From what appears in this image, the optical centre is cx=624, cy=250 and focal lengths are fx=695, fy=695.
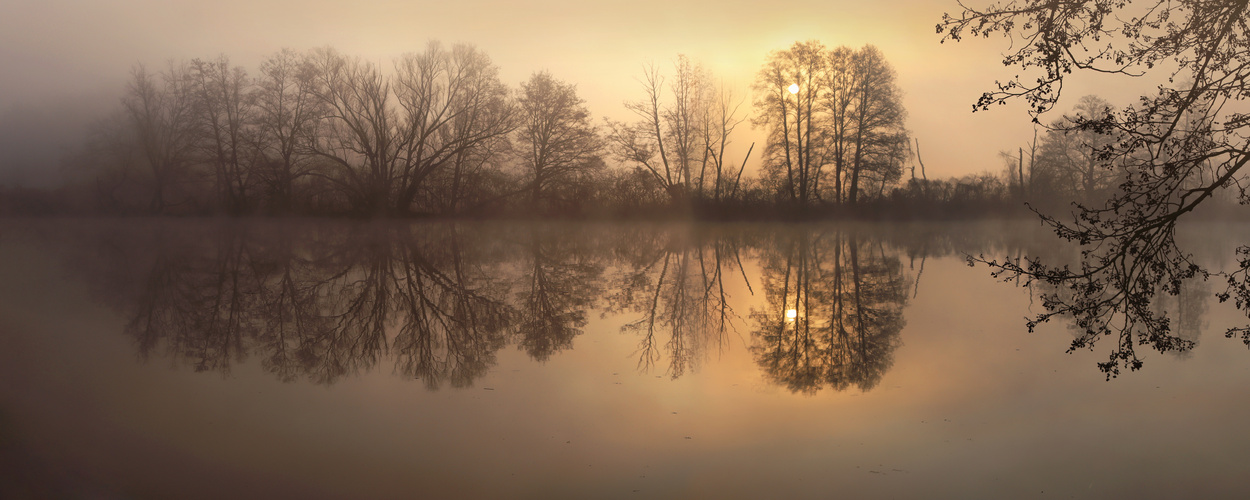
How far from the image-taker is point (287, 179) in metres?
33.0

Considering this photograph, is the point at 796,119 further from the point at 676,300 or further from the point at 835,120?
the point at 676,300

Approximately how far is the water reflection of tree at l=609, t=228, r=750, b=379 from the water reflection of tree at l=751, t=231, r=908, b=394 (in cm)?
47

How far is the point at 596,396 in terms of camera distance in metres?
4.24

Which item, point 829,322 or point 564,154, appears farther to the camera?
point 564,154

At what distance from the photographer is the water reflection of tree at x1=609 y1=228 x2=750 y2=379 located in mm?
5562

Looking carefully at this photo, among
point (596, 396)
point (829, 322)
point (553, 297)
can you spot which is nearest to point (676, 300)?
point (553, 297)

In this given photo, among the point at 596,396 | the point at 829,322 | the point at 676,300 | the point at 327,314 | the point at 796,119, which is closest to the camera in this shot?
the point at 596,396

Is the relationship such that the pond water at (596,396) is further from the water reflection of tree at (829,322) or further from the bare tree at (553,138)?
the bare tree at (553,138)

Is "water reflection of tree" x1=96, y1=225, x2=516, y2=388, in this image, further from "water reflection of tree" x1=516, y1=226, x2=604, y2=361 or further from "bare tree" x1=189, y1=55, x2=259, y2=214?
"bare tree" x1=189, y1=55, x2=259, y2=214

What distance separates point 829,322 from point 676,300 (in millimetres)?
2077

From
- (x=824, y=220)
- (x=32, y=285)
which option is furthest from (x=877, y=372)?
(x=824, y=220)

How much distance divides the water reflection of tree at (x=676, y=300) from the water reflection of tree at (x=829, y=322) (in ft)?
1.56

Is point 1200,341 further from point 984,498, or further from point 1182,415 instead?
point 984,498

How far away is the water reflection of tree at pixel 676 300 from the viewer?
5.56m
